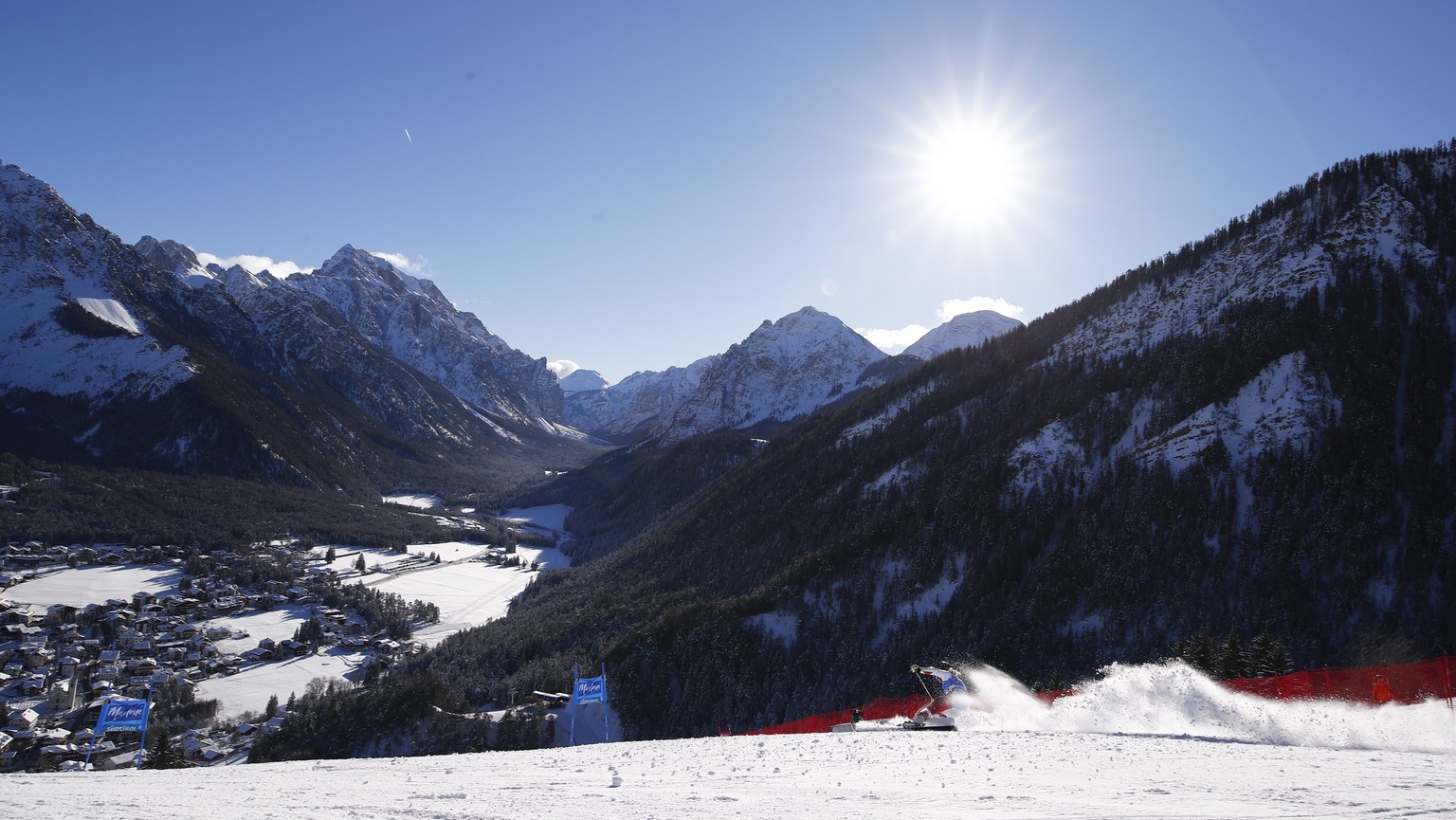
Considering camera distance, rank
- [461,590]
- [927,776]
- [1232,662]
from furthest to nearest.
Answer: [461,590] < [1232,662] < [927,776]

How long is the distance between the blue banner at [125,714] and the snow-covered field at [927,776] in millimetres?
14050

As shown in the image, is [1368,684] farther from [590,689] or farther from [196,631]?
[196,631]

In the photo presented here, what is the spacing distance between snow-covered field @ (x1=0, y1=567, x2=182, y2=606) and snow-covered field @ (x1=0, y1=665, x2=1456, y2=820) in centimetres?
11079

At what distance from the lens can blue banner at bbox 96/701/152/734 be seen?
37.4m

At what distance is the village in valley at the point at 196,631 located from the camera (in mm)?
63062

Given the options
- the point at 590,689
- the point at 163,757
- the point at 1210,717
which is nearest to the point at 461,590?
the point at 163,757

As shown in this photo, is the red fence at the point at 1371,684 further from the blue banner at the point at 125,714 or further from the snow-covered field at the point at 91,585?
the snow-covered field at the point at 91,585

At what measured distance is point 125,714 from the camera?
1490 inches

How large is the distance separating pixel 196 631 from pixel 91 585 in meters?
39.9

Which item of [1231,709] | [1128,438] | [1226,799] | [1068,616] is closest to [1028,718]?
[1231,709]

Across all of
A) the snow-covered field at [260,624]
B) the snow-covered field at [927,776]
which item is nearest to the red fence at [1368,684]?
the snow-covered field at [927,776]

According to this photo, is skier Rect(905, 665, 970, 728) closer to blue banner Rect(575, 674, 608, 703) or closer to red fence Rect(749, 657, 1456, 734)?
→ red fence Rect(749, 657, 1456, 734)

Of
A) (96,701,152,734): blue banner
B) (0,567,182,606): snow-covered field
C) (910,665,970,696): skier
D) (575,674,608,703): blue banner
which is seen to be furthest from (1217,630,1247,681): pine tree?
(0,567,182,606): snow-covered field

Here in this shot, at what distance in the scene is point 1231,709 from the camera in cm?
2656
